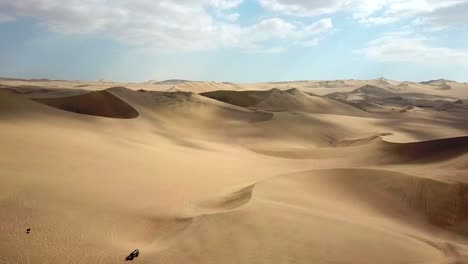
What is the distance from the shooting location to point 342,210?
5840 millimetres

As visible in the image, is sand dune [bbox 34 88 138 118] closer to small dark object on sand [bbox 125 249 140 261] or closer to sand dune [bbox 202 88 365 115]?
sand dune [bbox 202 88 365 115]

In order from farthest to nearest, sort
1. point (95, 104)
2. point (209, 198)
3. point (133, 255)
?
point (95, 104), point (209, 198), point (133, 255)

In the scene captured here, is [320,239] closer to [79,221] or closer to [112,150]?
[79,221]

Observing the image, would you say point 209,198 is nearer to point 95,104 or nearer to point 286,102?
point 95,104

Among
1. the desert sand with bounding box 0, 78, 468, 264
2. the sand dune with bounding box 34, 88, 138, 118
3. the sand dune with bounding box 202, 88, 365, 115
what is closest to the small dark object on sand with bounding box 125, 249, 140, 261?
the desert sand with bounding box 0, 78, 468, 264

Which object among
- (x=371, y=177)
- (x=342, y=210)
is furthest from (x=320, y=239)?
(x=371, y=177)

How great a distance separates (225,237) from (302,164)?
21.1 ft

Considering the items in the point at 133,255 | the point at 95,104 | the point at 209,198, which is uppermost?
the point at 95,104

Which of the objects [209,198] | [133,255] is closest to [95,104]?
[209,198]

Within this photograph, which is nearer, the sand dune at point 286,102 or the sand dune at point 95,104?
the sand dune at point 95,104

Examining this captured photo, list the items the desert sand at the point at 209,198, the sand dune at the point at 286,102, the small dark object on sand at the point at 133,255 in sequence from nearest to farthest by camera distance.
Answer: the small dark object on sand at the point at 133,255
the desert sand at the point at 209,198
the sand dune at the point at 286,102

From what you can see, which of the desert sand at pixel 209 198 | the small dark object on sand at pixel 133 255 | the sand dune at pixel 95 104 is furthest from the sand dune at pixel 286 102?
the small dark object on sand at pixel 133 255

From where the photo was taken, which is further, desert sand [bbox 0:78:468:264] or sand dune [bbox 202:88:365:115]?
sand dune [bbox 202:88:365:115]

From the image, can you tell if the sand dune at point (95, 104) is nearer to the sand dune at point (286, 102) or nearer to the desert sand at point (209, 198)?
the desert sand at point (209, 198)
